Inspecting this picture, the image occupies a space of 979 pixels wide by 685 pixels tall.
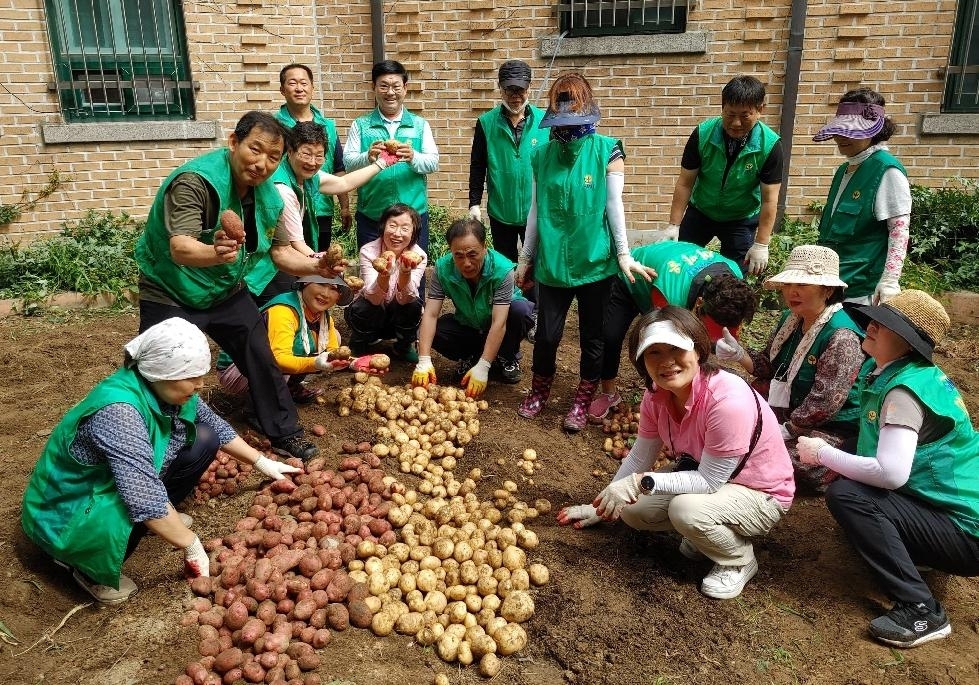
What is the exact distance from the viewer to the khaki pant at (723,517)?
2.72m

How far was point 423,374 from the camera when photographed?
176 inches

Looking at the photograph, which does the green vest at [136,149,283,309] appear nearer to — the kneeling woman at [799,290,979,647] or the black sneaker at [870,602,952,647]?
the kneeling woman at [799,290,979,647]

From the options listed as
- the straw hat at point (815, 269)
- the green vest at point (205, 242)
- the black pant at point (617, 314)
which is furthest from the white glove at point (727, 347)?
the green vest at point (205, 242)

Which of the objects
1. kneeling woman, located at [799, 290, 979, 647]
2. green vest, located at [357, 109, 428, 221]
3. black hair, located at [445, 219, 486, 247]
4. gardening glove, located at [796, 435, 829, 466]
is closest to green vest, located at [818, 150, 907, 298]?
kneeling woman, located at [799, 290, 979, 647]

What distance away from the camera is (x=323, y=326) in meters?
4.29

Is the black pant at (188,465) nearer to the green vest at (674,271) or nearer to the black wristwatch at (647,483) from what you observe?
the black wristwatch at (647,483)

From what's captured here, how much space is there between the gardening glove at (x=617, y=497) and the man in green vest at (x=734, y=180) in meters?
2.29

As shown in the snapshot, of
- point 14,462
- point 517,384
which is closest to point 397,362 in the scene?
point 517,384

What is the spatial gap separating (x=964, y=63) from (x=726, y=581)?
229 inches

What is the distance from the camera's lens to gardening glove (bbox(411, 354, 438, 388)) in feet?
14.6

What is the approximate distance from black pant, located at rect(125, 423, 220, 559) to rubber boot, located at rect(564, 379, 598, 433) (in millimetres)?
1945

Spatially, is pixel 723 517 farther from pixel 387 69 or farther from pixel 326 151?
pixel 387 69

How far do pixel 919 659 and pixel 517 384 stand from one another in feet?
9.09

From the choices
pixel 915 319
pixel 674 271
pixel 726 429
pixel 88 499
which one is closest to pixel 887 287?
pixel 674 271
